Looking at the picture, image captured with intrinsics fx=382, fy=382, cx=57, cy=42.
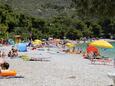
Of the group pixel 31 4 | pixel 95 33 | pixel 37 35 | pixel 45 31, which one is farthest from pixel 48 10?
pixel 37 35

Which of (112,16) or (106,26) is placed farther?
(106,26)

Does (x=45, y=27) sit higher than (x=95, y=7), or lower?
lower

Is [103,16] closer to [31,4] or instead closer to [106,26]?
[106,26]

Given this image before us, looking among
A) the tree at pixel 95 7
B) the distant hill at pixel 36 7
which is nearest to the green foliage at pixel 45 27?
Answer: the distant hill at pixel 36 7

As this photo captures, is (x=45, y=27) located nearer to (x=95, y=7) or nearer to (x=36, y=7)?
(x=36, y=7)

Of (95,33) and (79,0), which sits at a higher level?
(79,0)

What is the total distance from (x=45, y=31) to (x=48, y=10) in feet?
121

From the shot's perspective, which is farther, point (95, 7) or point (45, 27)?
point (45, 27)

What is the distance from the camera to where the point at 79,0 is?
402 inches

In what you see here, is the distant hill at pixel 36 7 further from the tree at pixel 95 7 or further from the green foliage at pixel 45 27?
the tree at pixel 95 7

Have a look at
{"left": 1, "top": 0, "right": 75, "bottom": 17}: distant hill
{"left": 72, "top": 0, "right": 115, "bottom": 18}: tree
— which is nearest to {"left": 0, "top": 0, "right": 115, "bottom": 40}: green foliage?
{"left": 1, "top": 0, "right": 75, "bottom": 17}: distant hill

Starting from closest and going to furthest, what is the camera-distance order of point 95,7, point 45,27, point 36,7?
point 95,7
point 45,27
point 36,7

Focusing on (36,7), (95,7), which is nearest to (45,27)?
(36,7)

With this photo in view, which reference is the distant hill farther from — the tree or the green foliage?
the tree
